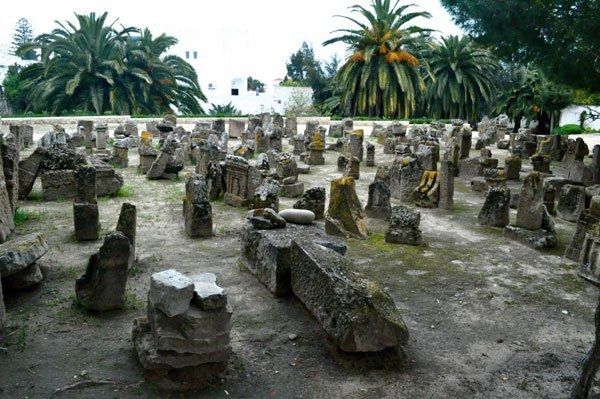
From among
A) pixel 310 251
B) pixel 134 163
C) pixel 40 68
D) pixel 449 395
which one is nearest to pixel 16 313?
pixel 310 251

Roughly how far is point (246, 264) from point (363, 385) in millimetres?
3272

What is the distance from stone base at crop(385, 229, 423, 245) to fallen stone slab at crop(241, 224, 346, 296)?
2.02m

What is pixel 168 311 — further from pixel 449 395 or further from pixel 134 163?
pixel 134 163

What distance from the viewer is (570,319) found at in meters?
6.80

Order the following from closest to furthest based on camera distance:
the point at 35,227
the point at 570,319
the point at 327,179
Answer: the point at 570,319 → the point at 35,227 → the point at 327,179

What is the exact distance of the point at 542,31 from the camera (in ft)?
38.3

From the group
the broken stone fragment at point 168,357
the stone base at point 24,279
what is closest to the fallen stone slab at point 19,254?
the stone base at point 24,279

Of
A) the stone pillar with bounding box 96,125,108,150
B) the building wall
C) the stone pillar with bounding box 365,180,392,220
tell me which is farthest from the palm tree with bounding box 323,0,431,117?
the stone pillar with bounding box 365,180,392,220

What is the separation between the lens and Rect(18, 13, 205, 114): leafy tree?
111 feet

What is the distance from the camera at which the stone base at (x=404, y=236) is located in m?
9.60

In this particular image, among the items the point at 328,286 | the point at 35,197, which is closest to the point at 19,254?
the point at 328,286

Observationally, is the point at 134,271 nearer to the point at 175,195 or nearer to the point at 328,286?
the point at 328,286

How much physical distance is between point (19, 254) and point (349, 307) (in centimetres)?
393

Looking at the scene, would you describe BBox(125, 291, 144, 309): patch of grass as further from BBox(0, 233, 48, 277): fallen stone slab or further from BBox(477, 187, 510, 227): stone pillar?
BBox(477, 187, 510, 227): stone pillar
